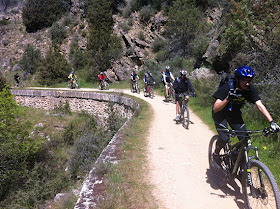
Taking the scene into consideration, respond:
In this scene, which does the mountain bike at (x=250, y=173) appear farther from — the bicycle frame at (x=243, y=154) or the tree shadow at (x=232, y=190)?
the tree shadow at (x=232, y=190)

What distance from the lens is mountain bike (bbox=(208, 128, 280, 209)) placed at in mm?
2514

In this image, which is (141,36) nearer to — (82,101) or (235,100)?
(82,101)

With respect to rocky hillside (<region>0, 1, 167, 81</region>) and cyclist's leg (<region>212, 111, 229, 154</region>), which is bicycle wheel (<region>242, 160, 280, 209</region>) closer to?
cyclist's leg (<region>212, 111, 229, 154</region>)

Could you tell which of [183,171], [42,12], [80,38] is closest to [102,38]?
[80,38]

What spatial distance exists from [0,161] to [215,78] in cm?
1097

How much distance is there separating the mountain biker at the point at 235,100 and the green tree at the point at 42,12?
4348 cm

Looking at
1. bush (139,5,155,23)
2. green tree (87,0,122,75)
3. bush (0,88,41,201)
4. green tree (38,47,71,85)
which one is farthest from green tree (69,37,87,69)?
bush (0,88,41,201)

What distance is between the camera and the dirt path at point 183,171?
10.8 feet

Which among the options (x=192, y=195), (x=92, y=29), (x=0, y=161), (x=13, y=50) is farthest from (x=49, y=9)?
(x=192, y=195)

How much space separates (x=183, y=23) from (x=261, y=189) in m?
21.6

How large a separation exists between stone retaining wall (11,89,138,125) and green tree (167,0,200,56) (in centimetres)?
1151

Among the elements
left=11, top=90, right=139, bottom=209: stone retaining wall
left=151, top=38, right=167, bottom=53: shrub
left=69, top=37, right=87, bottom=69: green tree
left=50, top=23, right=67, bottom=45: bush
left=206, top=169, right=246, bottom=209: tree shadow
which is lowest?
left=11, top=90, right=139, bottom=209: stone retaining wall

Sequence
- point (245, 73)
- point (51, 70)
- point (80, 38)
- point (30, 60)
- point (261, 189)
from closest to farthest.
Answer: point (261, 189) < point (245, 73) < point (51, 70) < point (30, 60) < point (80, 38)

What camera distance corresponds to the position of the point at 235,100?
3.12 metres
